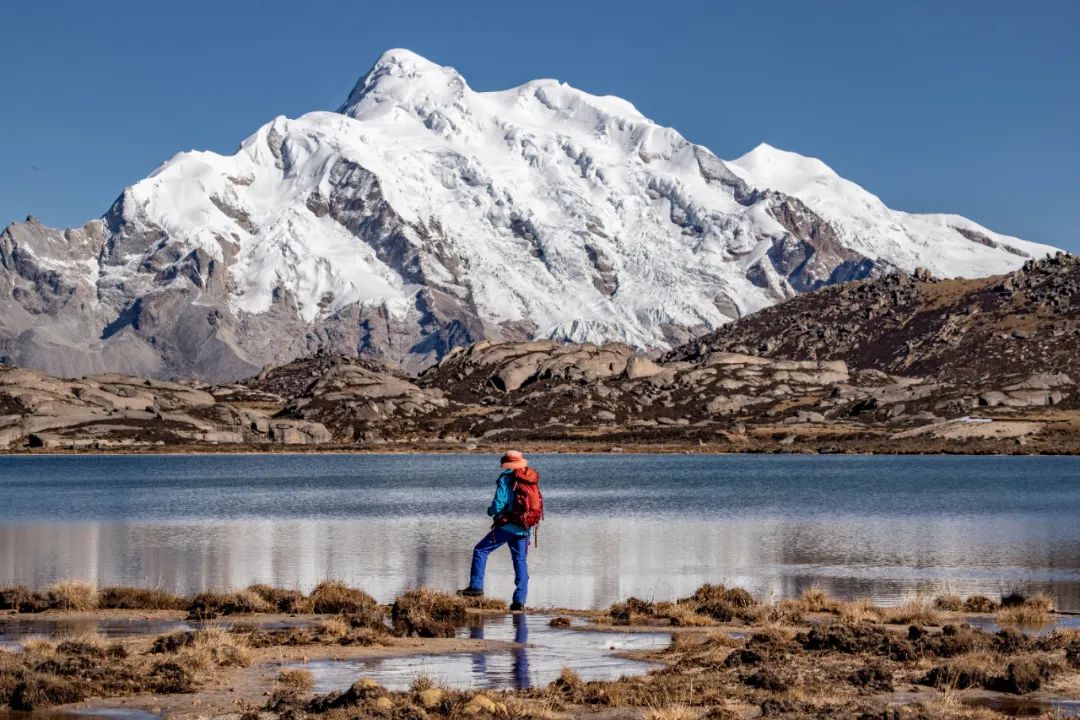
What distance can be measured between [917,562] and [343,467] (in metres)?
116

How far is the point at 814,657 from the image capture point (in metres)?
23.1

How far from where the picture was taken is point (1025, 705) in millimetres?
19438

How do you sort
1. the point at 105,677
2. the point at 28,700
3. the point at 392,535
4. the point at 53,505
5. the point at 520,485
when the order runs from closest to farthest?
the point at 28,700
the point at 105,677
the point at 520,485
the point at 392,535
the point at 53,505

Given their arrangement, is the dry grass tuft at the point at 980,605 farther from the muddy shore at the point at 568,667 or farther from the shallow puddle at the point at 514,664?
the shallow puddle at the point at 514,664

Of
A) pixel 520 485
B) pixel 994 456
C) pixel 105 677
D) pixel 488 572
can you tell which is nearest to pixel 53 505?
pixel 488 572

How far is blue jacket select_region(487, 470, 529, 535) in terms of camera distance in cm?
2867

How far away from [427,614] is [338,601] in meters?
2.95

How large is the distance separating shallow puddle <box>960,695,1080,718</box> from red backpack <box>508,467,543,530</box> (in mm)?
10833

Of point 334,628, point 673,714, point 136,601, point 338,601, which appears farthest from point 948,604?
point 136,601

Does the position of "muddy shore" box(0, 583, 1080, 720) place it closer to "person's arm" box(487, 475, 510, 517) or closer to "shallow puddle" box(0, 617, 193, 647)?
"shallow puddle" box(0, 617, 193, 647)

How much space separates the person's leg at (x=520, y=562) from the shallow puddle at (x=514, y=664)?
248cm

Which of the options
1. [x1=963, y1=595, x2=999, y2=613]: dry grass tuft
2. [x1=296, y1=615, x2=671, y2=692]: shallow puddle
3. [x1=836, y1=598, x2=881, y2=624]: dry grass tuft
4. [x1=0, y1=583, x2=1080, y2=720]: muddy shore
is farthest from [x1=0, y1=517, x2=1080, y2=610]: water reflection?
[x1=296, y1=615, x2=671, y2=692]: shallow puddle

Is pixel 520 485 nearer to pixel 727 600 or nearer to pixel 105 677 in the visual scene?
pixel 727 600

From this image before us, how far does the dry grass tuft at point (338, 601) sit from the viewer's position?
29703 mm
